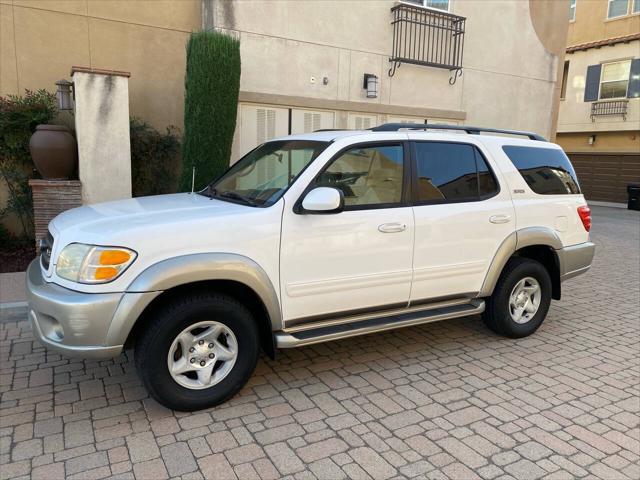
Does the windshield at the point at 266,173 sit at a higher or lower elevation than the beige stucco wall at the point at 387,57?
lower

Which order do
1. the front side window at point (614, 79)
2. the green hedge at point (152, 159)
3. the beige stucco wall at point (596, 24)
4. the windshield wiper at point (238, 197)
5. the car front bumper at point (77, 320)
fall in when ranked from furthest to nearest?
the beige stucco wall at point (596, 24)
the front side window at point (614, 79)
the green hedge at point (152, 159)
the windshield wiper at point (238, 197)
the car front bumper at point (77, 320)

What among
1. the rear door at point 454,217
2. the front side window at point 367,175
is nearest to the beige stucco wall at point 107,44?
the front side window at point 367,175

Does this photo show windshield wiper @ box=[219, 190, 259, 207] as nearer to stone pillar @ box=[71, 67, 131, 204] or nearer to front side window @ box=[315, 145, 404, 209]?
front side window @ box=[315, 145, 404, 209]

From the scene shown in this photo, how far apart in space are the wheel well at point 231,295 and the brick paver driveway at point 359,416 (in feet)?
1.50

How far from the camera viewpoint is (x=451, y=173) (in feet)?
14.5

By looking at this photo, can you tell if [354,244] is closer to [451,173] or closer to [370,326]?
[370,326]

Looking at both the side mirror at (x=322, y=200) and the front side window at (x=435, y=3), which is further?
the front side window at (x=435, y=3)

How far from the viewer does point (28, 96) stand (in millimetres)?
7746

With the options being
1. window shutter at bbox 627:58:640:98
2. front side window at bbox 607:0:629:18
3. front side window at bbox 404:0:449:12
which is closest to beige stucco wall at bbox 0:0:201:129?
front side window at bbox 404:0:449:12

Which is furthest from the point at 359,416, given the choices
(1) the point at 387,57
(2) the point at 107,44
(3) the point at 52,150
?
(1) the point at 387,57

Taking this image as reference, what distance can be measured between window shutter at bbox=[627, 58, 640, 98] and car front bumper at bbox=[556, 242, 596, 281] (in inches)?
769

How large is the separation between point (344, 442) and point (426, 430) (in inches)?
22.6

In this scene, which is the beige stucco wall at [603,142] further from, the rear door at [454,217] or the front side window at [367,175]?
the front side window at [367,175]

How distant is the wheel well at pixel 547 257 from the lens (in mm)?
5039
